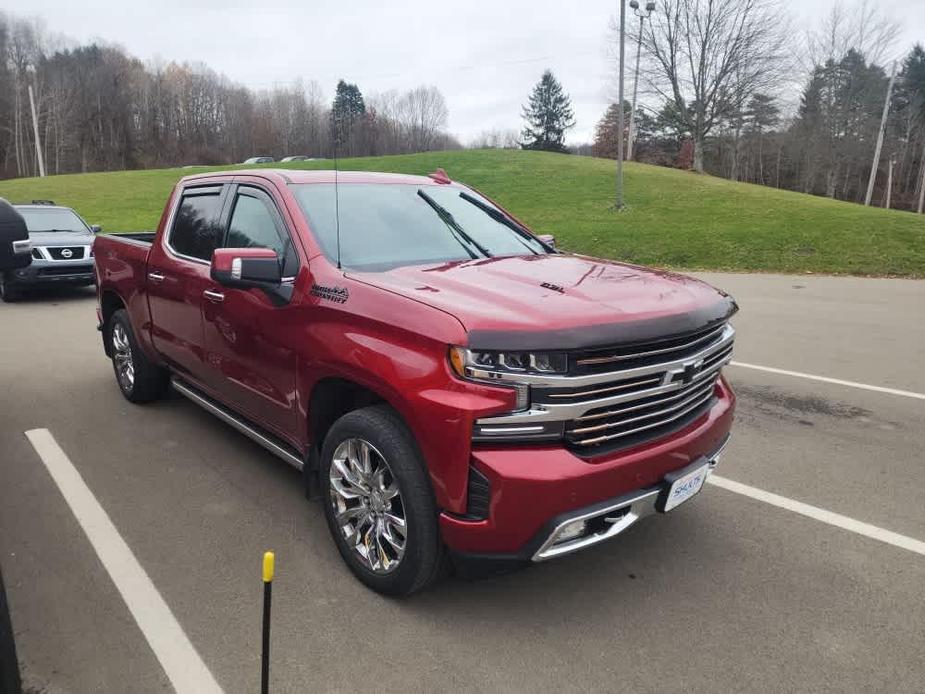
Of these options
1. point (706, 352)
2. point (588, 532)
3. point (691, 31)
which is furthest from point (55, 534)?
point (691, 31)

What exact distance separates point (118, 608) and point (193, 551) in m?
0.48

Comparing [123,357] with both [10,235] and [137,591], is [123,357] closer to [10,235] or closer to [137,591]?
[10,235]

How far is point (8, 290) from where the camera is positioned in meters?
11.5

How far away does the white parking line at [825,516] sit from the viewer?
3.35 m

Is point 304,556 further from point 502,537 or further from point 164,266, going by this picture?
point 164,266

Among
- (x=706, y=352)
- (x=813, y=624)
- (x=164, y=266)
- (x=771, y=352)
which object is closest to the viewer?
(x=813, y=624)

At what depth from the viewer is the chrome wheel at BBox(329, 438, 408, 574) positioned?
275 centimetres

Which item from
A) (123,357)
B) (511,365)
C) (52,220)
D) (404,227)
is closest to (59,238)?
(52,220)

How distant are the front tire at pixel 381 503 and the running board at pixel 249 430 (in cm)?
43

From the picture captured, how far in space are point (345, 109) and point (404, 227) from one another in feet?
2.22

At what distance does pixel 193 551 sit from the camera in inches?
128

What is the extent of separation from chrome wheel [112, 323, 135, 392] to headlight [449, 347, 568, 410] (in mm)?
3989

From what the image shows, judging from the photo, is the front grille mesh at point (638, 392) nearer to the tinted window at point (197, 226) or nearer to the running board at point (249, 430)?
the running board at point (249, 430)

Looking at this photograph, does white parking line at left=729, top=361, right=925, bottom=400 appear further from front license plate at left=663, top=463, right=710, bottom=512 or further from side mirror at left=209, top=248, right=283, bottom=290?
side mirror at left=209, top=248, right=283, bottom=290
